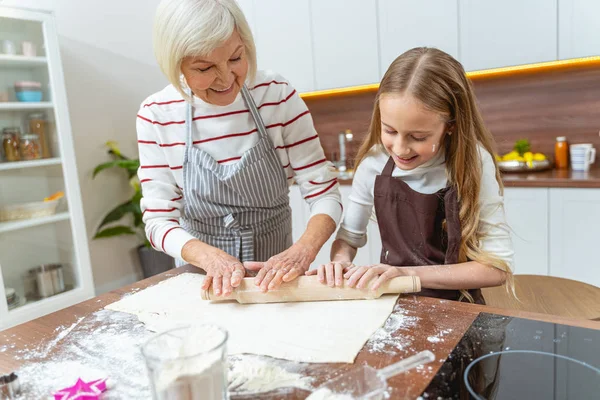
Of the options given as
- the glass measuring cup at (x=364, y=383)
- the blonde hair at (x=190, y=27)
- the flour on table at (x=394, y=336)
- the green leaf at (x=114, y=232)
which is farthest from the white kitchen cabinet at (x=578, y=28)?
the green leaf at (x=114, y=232)

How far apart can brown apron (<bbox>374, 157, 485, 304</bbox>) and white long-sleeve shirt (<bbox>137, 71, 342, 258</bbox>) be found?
17cm

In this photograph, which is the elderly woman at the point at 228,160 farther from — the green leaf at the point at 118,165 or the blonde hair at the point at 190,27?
the green leaf at the point at 118,165

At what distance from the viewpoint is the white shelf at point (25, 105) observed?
2.46m

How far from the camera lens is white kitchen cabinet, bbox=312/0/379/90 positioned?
2.75m

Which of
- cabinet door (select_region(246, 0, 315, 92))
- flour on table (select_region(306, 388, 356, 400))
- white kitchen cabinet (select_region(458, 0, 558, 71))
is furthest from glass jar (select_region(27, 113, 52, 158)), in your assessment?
flour on table (select_region(306, 388, 356, 400))

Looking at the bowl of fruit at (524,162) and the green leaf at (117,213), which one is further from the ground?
the bowl of fruit at (524,162)

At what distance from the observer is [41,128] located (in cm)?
265

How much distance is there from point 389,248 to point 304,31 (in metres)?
2.16

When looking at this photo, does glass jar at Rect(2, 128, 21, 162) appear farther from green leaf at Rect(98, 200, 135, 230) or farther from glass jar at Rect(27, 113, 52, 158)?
green leaf at Rect(98, 200, 135, 230)

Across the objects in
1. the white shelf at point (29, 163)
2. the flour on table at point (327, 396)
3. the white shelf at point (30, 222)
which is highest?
the white shelf at point (29, 163)

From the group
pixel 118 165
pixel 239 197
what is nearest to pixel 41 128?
pixel 118 165

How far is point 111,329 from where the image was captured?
2.89ft

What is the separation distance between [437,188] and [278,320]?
508mm

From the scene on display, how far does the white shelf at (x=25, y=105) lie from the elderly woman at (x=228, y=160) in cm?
163
